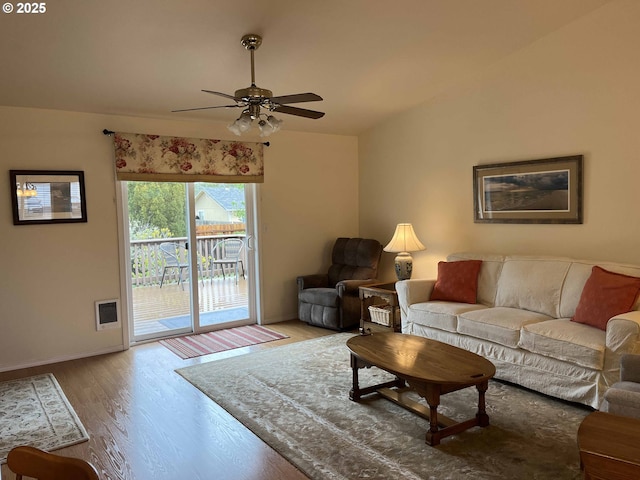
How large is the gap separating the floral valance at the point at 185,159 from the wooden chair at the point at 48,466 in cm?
396

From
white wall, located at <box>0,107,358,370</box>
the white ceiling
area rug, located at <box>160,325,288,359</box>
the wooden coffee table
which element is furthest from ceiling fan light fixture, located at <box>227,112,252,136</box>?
area rug, located at <box>160,325,288,359</box>

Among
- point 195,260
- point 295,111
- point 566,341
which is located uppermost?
point 295,111

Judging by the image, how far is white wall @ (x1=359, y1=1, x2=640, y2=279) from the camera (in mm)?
3756

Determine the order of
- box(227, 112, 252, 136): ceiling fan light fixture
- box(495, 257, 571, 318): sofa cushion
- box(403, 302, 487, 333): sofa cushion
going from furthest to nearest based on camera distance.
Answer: box(403, 302, 487, 333): sofa cushion
box(495, 257, 571, 318): sofa cushion
box(227, 112, 252, 136): ceiling fan light fixture

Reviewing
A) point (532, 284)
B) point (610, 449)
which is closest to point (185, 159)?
point (532, 284)

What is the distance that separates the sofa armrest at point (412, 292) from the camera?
4.58m

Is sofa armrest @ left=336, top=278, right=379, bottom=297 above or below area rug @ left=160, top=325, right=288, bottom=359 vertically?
above

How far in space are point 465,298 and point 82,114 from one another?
4071 mm

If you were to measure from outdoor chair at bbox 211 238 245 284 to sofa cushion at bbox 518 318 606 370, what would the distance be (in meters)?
3.42

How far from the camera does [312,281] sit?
231 inches

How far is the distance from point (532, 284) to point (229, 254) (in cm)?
340

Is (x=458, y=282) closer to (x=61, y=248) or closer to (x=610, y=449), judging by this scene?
(x=610, y=449)

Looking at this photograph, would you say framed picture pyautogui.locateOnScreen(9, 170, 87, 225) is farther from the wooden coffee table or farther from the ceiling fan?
the wooden coffee table

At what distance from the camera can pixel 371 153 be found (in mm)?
6262
